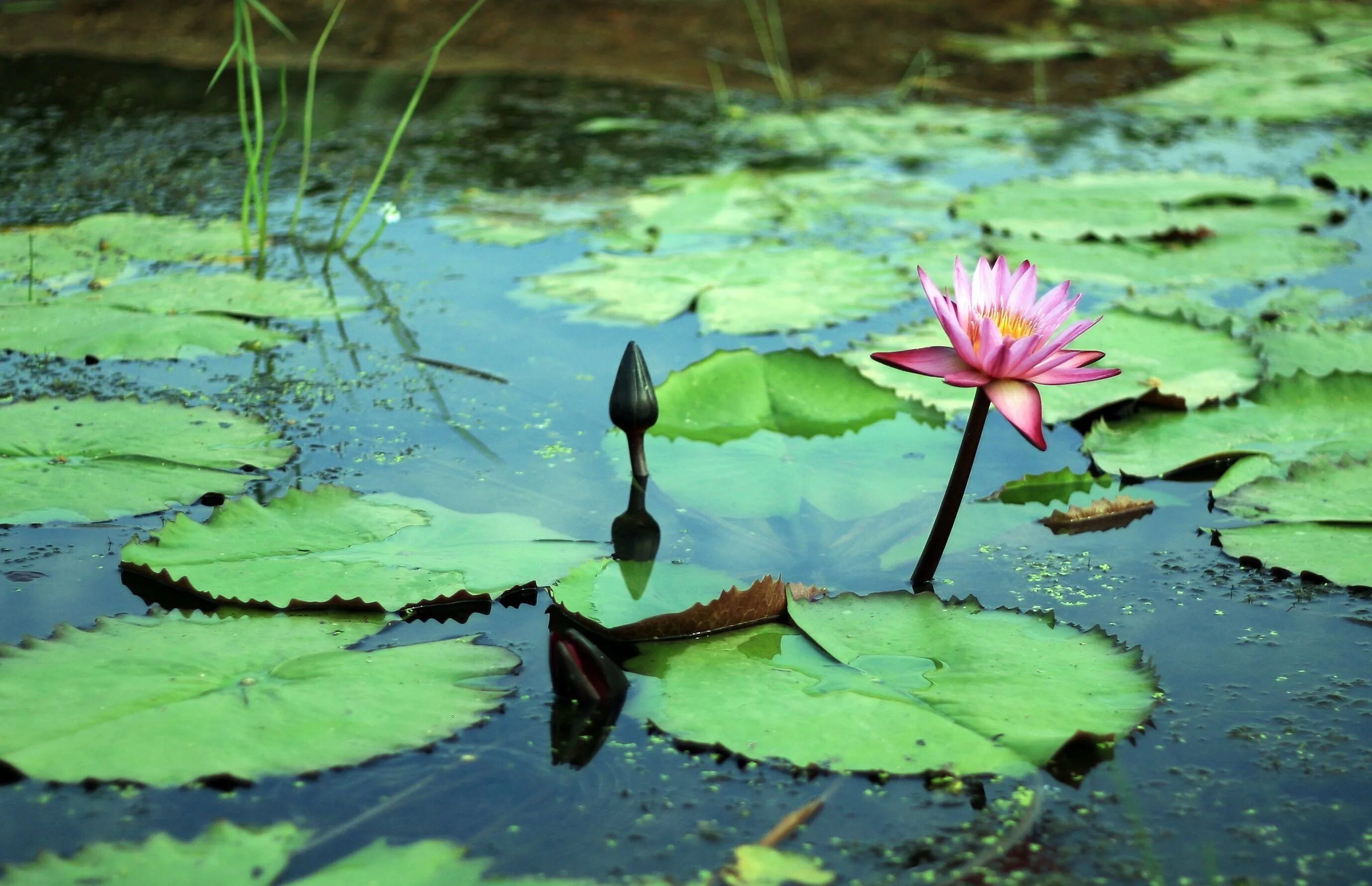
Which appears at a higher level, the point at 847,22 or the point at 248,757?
the point at 847,22

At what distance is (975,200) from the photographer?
10.3 ft

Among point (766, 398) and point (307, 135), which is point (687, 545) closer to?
point (766, 398)

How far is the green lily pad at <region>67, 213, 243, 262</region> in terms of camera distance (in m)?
2.67

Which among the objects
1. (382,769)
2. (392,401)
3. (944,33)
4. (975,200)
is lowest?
(382,769)

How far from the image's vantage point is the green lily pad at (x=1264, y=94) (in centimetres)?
429

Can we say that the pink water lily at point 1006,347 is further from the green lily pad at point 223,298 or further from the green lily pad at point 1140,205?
the green lily pad at point 1140,205

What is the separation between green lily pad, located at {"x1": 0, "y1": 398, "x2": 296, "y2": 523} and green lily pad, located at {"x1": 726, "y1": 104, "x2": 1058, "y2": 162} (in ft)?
8.15

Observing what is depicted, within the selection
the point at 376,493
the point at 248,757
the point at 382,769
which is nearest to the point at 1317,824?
the point at 382,769

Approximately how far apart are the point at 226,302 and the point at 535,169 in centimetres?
136

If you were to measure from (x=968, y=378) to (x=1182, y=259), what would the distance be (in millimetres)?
1764

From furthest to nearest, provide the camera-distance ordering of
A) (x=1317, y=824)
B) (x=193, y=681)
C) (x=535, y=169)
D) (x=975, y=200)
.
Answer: (x=535, y=169), (x=975, y=200), (x=193, y=681), (x=1317, y=824)

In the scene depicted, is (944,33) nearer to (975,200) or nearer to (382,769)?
(975,200)

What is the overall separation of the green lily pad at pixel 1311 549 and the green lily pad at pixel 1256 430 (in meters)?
0.20

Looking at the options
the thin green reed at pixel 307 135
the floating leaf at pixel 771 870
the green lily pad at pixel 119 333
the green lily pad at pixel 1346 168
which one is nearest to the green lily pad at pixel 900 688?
the floating leaf at pixel 771 870
